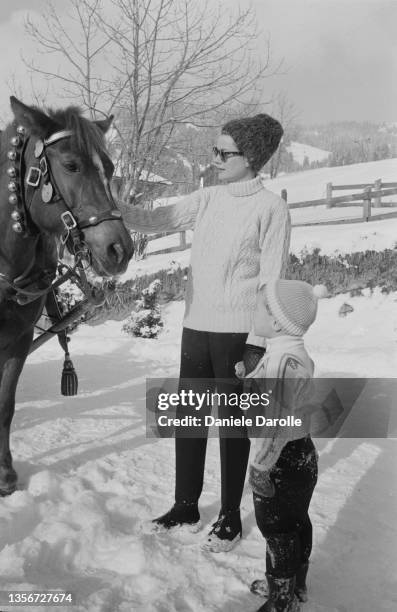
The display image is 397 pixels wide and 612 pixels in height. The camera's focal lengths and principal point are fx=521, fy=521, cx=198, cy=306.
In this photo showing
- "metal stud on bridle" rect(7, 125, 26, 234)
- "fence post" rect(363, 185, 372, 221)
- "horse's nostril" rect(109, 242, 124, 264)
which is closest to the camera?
"horse's nostril" rect(109, 242, 124, 264)

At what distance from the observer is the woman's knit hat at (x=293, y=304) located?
69.9 inches

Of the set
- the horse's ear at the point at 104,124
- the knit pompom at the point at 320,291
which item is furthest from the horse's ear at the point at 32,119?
the knit pompom at the point at 320,291

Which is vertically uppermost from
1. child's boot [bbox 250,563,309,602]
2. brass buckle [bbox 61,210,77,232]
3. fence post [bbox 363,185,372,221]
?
fence post [bbox 363,185,372,221]

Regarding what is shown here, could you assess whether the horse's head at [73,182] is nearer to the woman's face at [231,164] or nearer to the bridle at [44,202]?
the bridle at [44,202]

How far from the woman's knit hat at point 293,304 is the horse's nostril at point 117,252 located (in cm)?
66

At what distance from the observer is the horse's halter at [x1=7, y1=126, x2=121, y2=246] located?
2189 millimetres

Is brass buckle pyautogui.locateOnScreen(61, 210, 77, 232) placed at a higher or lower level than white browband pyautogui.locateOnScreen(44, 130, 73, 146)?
lower

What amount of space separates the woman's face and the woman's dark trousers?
2.37ft

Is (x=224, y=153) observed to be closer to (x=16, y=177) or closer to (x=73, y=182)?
(x=73, y=182)

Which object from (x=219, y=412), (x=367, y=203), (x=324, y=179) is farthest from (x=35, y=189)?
(x=324, y=179)

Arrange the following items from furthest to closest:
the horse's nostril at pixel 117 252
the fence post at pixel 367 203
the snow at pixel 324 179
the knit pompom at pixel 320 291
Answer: the snow at pixel 324 179 → the fence post at pixel 367 203 → the horse's nostril at pixel 117 252 → the knit pompom at pixel 320 291

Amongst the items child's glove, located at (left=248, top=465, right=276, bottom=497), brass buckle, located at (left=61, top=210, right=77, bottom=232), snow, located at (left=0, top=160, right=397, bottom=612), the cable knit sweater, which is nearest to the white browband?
brass buckle, located at (left=61, top=210, right=77, bottom=232)

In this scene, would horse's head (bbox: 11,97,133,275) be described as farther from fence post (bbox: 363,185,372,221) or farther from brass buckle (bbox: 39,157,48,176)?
fence post (bbox: 363,185,372,221)

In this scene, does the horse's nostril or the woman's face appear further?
the woman's face
